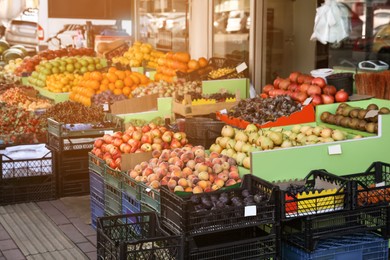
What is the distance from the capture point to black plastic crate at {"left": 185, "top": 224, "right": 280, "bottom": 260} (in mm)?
4582

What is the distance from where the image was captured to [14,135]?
798 centimetres

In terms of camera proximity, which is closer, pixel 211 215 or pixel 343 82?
pixel 211 215

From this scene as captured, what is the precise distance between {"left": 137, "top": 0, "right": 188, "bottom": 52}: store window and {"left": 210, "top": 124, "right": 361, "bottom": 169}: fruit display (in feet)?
16.7

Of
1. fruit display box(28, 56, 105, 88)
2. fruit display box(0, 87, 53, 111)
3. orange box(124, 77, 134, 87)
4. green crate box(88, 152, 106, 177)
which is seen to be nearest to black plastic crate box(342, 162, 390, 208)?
green crate box(88, 152, 106, 177)

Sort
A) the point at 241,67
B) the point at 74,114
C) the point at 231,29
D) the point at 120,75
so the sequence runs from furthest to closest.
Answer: the point at 231,29, the point at 120,75, the point at 241,67, the point at 74,114

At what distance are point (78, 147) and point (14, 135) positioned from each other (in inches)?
32.6

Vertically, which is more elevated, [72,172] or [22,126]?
[22,126]

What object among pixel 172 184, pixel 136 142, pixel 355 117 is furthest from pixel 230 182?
pixel 355 117

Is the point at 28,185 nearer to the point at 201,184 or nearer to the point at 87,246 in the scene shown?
the point at 87,246

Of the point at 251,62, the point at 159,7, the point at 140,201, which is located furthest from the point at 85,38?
the point at 140,201

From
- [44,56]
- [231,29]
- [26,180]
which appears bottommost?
[26,180]

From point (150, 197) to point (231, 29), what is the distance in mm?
5137

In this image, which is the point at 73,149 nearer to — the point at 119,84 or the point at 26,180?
the point at 26,180

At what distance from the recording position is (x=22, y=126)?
837cm
